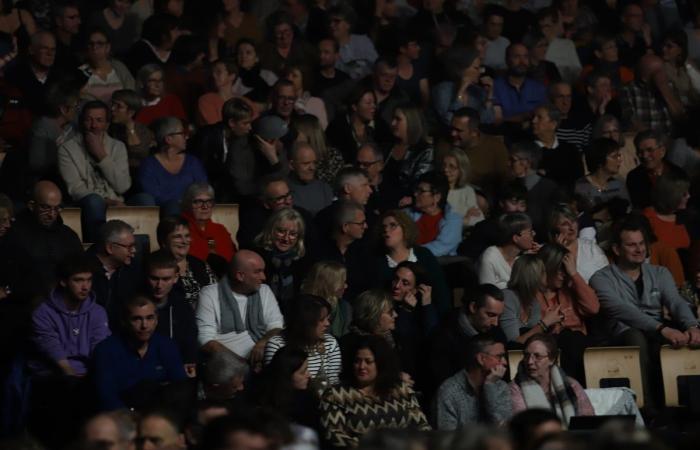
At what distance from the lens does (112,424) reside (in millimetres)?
6578

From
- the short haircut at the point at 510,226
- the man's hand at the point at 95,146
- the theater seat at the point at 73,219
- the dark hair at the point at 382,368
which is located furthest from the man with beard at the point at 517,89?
the dark hair at the point at 382,368

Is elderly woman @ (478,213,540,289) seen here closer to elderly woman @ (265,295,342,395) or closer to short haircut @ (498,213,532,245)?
short haircut @ (498,213,532,245)

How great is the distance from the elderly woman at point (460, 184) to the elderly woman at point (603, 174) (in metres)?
0.85

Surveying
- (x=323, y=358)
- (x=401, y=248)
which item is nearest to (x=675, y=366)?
(x=401, y=248)

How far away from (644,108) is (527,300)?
13.3ft

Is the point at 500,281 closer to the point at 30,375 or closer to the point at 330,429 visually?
the point at 330,429

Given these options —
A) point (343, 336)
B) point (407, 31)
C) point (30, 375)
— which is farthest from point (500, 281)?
point (407, 31)

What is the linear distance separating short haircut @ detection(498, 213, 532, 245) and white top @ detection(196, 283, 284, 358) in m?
1.79

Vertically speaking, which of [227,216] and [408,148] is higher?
[408,148]

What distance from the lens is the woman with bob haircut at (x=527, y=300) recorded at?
398 inches

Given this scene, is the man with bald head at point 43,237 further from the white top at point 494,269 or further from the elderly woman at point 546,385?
the elderly woman at point 546,385

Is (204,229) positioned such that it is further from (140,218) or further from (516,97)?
(516,97)

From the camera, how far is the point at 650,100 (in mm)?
13852

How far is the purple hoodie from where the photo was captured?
8.85 m
